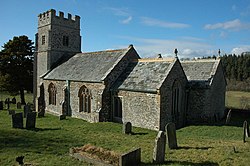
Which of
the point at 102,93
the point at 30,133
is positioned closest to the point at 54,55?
the point at 102,93

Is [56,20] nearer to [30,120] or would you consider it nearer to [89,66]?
[89,66]

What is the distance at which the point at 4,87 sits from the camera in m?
32.4

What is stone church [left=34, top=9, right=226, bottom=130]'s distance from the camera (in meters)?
17.7

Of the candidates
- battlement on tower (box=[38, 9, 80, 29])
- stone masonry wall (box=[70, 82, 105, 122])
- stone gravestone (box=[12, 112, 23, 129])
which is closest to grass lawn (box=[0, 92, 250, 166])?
stone gravestone (box=[12, 112, 23, 129])

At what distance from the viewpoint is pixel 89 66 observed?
945 inches

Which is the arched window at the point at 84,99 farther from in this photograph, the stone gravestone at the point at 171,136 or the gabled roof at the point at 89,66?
the stone gravestone at the point at 171,136

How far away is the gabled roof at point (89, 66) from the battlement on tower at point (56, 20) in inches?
209

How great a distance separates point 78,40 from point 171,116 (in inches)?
766

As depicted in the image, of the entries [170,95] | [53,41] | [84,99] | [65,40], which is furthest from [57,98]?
[170,95]

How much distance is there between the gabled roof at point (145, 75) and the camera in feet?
58.1

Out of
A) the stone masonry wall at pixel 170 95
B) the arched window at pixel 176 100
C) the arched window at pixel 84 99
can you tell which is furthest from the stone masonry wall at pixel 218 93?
the arched window at pixel 84 99

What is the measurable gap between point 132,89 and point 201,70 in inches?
364

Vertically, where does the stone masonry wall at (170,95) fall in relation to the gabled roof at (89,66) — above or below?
below

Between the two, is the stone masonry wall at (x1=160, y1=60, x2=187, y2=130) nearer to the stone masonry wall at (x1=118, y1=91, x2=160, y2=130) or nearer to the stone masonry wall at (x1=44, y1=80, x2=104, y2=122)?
the stone masonry wall at (x1=118, y1=91, x2=160, y2=130)
